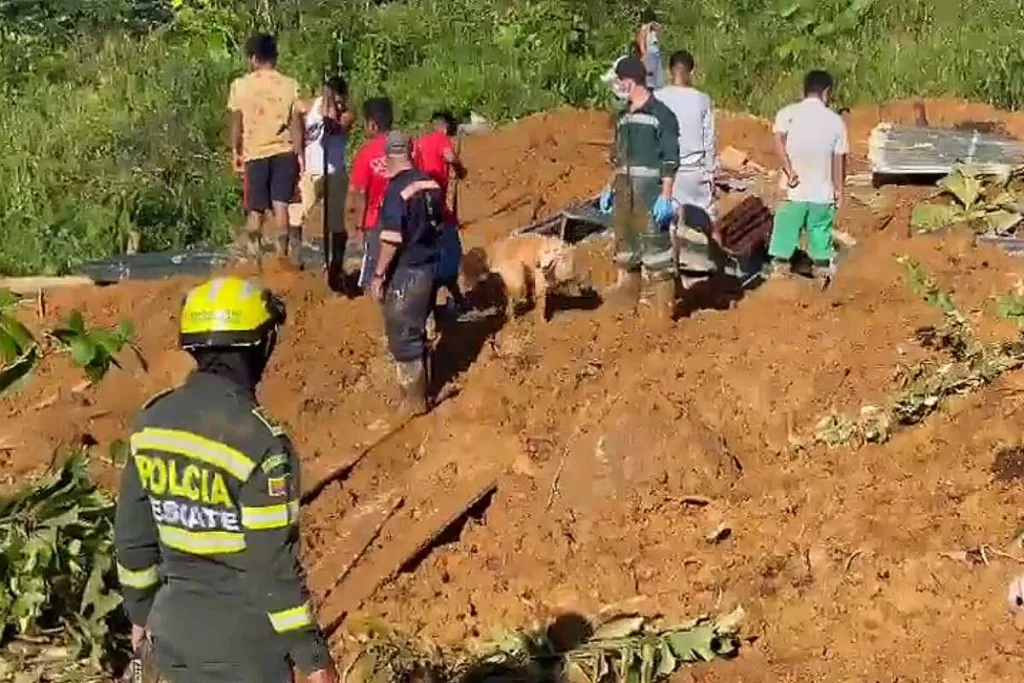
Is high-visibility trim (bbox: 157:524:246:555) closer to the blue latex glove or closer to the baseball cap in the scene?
the baseball cap

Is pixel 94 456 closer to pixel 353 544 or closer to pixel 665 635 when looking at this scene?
pixel 353 544

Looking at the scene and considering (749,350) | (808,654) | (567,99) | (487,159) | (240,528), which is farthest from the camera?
(567,99)

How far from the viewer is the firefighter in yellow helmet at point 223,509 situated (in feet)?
14.7

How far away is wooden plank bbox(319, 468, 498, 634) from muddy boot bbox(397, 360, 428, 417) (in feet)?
2.90

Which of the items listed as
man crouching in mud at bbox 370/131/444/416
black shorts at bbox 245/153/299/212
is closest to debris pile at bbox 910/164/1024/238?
black shorts at bbox 245/153/299/212

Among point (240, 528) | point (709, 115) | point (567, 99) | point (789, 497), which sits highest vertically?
point (240, 528)

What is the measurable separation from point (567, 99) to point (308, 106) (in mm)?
7241

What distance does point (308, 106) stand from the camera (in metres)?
12.6

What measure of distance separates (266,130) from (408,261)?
2.55 m

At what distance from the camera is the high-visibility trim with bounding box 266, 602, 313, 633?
458cm

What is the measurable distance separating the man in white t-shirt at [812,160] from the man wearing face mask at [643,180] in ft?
3.02

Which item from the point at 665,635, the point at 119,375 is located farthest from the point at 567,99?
the point at 665,635

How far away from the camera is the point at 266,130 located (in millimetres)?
11844

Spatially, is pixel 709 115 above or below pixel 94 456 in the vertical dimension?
above
